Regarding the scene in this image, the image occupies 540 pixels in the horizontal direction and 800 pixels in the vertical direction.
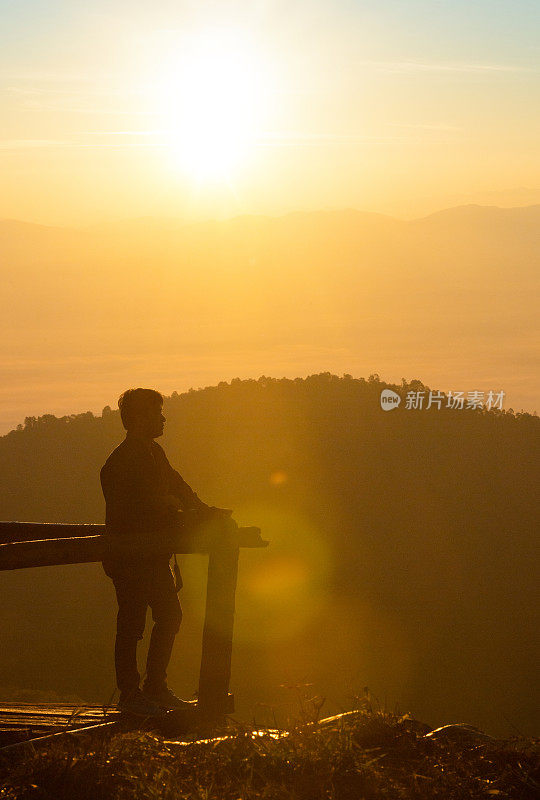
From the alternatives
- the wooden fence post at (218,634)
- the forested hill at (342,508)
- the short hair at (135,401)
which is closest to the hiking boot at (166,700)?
the wooden fence post at (218,634)

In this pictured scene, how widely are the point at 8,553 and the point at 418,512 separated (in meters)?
56.5

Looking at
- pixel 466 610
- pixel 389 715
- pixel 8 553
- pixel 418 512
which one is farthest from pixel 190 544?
pixel 418 512

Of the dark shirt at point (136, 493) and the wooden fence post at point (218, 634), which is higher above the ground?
the dark shirt at point (136, 493)

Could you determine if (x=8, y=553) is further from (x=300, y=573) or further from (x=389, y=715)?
(x=300, y=573)

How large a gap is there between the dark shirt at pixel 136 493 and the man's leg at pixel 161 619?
325 millimetres

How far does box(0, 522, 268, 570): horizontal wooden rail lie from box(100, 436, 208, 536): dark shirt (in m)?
0.14

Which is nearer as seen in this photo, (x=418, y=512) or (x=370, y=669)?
(x=370, y=669)

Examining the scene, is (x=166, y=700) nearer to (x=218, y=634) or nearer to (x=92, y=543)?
(x=218, y=634)

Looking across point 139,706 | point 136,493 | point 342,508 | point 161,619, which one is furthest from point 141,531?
point 342,508

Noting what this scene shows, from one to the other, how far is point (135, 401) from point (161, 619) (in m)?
1.35

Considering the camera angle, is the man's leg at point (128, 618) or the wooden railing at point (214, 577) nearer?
the wooden railing at point (214, 577)

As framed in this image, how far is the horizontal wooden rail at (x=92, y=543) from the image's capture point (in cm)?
495

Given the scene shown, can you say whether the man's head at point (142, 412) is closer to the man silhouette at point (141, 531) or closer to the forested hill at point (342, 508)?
the man silhouette at point (141, 531)

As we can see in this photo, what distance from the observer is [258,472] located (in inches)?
2339
